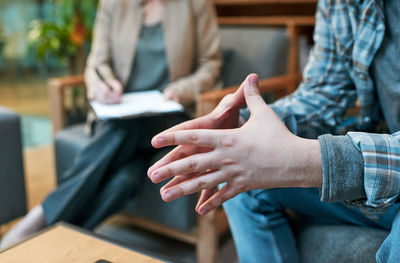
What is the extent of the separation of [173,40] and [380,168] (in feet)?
3.22

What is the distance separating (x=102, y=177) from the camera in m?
1.28

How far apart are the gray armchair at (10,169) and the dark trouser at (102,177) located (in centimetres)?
19

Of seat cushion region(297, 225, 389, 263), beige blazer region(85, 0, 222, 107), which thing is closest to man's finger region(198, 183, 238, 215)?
seat cushion region(297, 225, 389, 263)

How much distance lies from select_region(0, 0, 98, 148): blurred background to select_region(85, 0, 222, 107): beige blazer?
0.72 metres

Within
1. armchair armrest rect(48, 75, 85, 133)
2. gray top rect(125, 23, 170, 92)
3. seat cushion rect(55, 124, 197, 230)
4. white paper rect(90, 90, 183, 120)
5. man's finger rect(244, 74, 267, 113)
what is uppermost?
man's finger rect(244, 74, 267, 113)

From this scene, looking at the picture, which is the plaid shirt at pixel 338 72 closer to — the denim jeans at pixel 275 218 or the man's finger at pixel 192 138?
the denim jeans at pixel 275 218

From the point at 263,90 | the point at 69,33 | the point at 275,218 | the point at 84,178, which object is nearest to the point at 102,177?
the point at 84,178

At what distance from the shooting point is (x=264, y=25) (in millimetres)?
1912

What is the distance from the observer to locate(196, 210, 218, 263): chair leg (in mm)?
1317

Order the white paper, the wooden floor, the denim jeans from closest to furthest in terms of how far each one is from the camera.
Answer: the denim jeans < the white paper < the wooden floor

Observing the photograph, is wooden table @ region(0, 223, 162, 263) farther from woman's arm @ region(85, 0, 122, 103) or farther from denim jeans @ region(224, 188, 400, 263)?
woman's arm @ region(85, 0, 122, 103)

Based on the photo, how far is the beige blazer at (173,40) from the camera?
1438 millimetres

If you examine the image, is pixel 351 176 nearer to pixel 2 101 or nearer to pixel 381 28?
pixel 381 28

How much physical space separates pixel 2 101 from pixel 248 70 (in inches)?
62.4
